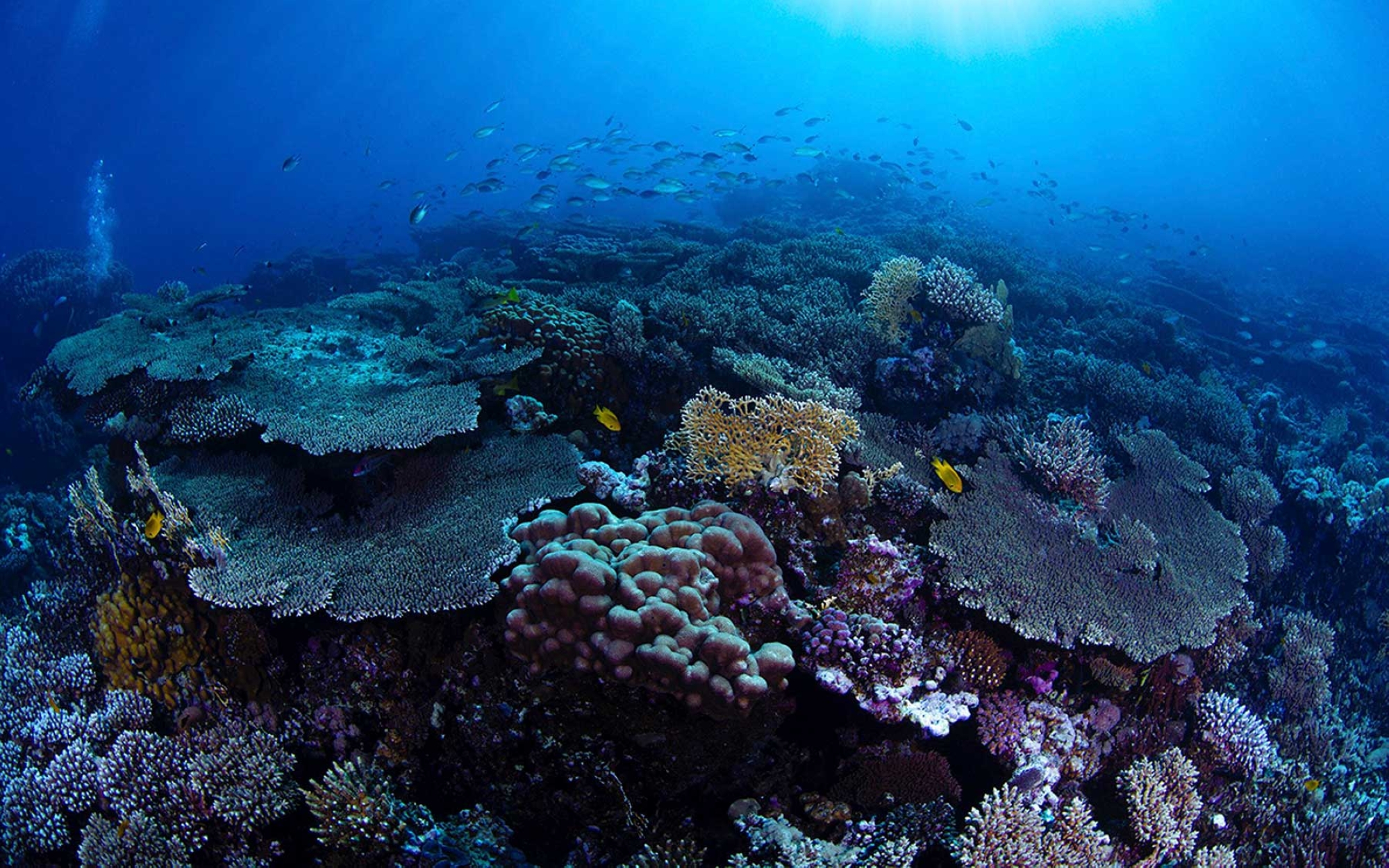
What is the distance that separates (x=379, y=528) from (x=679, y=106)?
14949cm

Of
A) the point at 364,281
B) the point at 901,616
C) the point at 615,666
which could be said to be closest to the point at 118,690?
the point at 615,666

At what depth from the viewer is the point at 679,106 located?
13462 centimetres

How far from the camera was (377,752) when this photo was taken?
3.98 metres

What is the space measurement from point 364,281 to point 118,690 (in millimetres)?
18833

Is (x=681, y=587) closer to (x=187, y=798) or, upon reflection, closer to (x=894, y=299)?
(x=187, y=798)

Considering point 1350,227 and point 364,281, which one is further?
point 1350,227

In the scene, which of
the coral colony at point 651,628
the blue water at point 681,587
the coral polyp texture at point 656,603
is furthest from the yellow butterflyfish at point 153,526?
the coral polyp texture at point 656,603

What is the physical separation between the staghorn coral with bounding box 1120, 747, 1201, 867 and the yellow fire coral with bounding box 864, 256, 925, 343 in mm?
4965

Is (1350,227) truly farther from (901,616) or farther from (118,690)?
(118,690)

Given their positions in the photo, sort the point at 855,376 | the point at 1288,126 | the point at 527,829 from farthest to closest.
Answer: the point at 1288,126 → the point at 855,376 → the point at 527,829

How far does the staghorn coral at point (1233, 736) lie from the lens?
462 cm

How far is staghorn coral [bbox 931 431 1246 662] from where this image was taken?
13.6 feet

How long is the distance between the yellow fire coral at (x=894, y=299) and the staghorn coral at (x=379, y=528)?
4.58 metres

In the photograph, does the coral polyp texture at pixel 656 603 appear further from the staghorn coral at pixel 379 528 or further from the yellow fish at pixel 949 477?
the yellow fish at pixel 949 477
